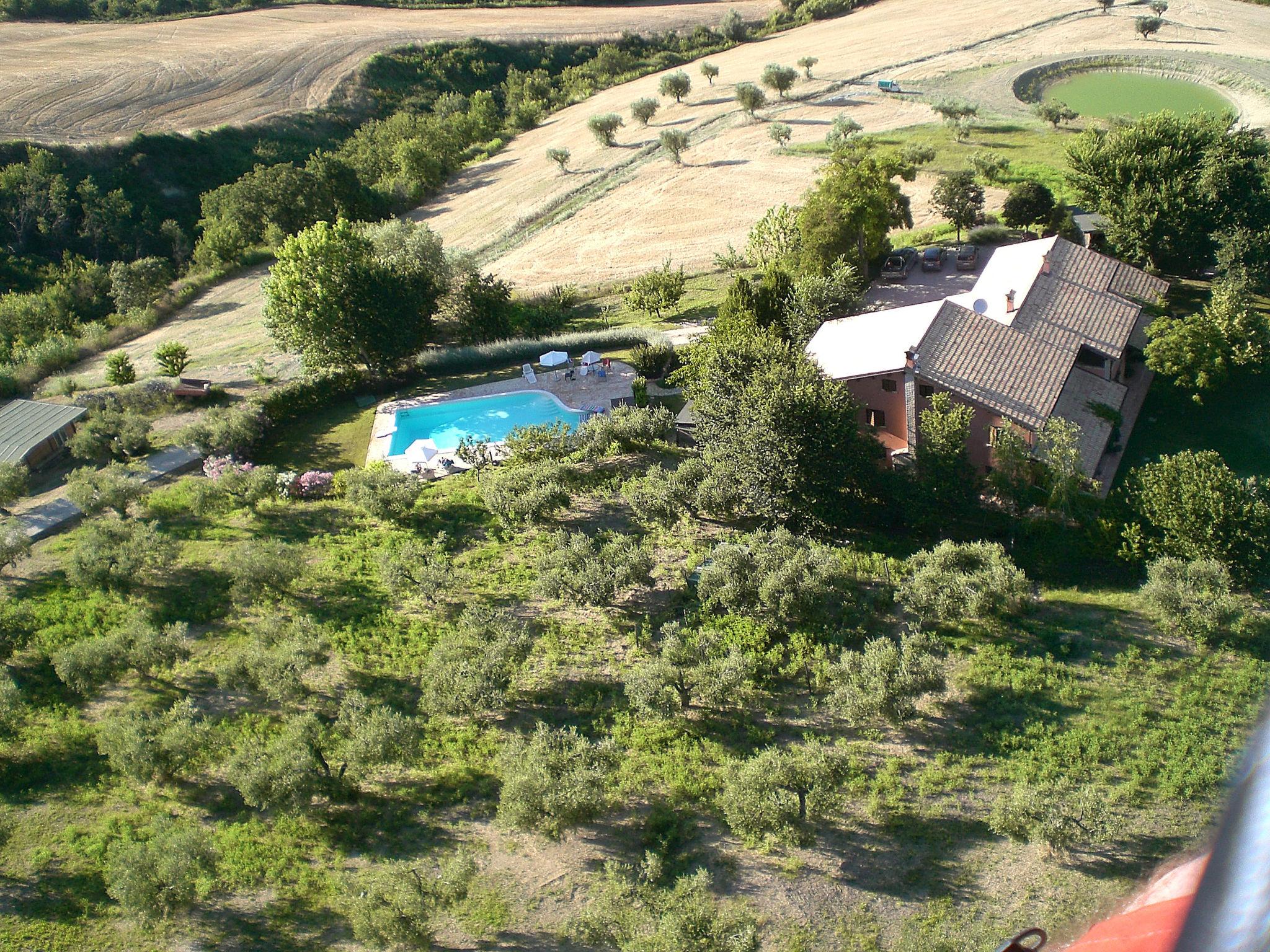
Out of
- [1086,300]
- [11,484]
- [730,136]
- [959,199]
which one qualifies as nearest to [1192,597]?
[1086,300]

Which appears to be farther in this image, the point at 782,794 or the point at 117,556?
the point at 117,556

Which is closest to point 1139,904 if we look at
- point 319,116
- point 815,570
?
point 815,570

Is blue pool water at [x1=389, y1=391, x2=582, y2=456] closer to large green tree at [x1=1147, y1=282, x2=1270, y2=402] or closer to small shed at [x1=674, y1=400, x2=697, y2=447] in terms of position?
small shed at [x1=674, y1=400, x2=697, y2=447]

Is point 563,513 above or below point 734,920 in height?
above

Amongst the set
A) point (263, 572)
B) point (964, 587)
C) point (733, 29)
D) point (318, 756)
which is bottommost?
point (318, 756)

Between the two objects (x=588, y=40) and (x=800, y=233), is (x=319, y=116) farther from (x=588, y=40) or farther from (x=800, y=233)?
(x=800, y=233)

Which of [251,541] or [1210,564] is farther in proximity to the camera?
[251,541]

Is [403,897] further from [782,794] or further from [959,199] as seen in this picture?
[959,199]
